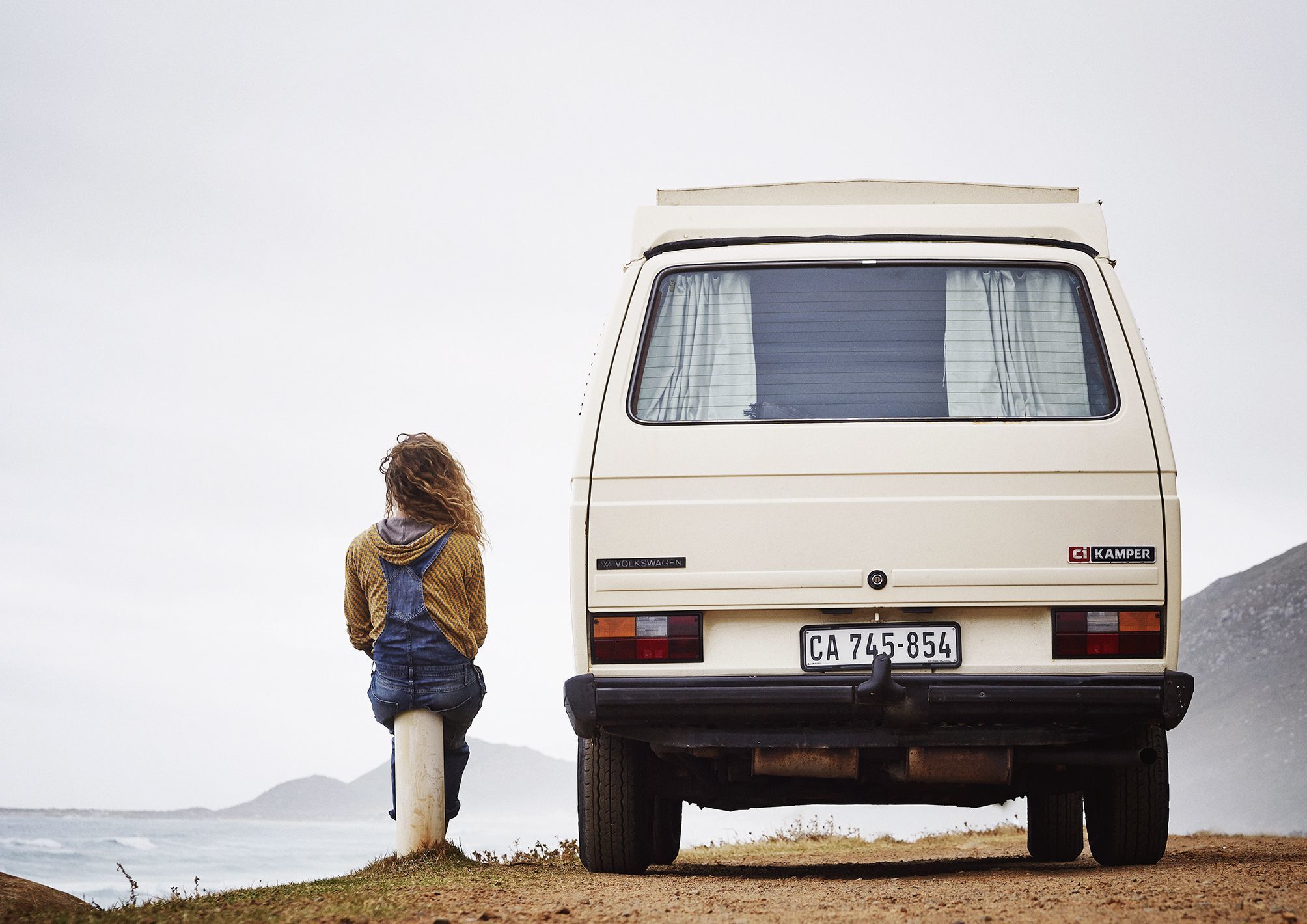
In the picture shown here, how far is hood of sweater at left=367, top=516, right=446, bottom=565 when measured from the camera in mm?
6086

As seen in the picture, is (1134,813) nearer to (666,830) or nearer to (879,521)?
(879,521)

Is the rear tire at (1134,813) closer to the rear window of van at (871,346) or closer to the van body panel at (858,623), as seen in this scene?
the van body panel at (858,623)

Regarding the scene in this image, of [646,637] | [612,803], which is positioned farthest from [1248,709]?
[646,637]

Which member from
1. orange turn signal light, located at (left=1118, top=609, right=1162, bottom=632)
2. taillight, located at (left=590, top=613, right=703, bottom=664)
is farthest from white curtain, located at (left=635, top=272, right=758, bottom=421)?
orange turn signal light, located at (left=1118, top=609, right=1162, bottom=632)

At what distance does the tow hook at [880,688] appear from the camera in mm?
4980

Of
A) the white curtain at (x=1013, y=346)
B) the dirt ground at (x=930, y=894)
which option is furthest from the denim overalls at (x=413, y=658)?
the white curtain at (x=1013, y=346)

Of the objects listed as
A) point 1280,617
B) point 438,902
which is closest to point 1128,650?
point 438,902

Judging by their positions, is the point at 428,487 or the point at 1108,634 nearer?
the point at 1108,634

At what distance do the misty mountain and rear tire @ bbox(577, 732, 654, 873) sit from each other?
85.6 m

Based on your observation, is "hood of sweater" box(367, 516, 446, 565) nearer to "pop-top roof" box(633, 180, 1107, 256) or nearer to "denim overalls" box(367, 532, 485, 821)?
"denim overalls" box(367, 532, 485, 821)

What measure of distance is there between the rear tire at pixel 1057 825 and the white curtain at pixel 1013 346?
2.93 meters

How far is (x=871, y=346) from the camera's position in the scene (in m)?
5.47

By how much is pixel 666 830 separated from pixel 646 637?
2224 millimetres

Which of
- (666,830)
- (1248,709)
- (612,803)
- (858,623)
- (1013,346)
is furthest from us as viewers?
(1248,709)
